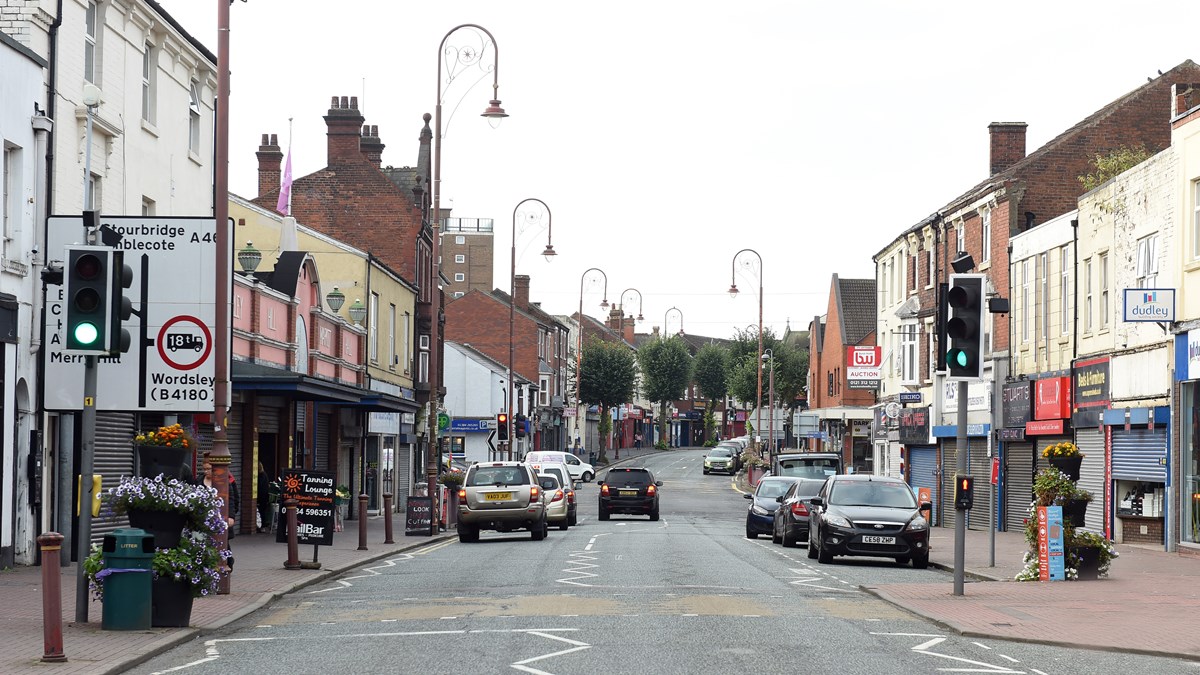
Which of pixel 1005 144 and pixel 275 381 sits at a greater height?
pixel 1005 144

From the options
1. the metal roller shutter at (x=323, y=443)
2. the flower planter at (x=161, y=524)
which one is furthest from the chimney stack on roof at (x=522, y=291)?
the flower planter at (x=161, y=524)

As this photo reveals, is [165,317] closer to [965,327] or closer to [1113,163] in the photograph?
[965,327]

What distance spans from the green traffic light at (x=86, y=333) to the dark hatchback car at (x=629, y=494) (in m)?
30.8

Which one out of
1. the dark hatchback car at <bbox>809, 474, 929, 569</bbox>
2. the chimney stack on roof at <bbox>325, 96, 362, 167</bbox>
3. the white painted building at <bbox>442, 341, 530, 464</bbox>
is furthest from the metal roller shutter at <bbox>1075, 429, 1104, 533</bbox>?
the white painted building at <bbox>442, 341, 530, 464</bbox>

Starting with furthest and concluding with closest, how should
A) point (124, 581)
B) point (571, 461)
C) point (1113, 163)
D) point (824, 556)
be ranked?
point (571, 461), point (1113, 163), point (824, 556), point (124, 581)

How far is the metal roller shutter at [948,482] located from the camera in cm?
4538

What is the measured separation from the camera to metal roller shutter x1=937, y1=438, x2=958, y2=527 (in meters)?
45.4

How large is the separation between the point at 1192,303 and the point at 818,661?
18.2 meters

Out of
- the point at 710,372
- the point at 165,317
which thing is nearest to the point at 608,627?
the point at 165,317

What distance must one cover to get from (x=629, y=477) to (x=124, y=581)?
2980cm

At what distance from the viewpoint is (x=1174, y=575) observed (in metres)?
22.2

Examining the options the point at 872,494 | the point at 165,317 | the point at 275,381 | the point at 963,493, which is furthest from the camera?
the point at 275,381

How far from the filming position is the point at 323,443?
40.3 meters

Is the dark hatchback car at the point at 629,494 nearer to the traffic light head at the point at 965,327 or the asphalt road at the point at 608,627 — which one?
the asphalt road at the point at 608,627
